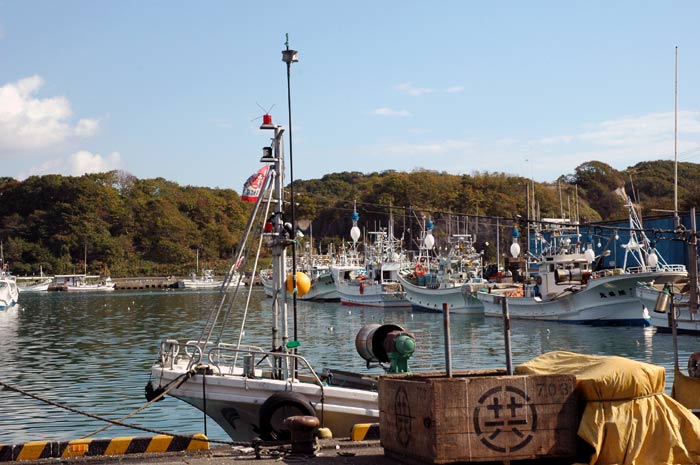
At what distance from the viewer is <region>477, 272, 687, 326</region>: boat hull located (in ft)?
150

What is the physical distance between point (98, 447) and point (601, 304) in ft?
131

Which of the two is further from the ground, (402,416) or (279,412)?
(402,416)

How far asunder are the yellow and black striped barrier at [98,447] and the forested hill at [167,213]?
12148 cm

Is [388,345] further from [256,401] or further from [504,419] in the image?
[504,419]

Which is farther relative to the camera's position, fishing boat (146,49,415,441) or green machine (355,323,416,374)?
green machine (355,323,416,374)

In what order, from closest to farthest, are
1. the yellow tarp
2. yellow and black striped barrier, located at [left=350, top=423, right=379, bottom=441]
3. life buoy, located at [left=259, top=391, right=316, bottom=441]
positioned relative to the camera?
the yellow tarp
yellow and black striped barrier, located at [left=350, top=423, right=379, bottom=441]
life buoy, located at [left=259, top=391, right=316, bottom=441]

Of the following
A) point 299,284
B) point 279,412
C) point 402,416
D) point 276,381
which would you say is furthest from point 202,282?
point 402,416

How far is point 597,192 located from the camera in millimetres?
142000

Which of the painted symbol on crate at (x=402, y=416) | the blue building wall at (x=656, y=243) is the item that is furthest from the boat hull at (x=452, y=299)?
the painted symbol on crate at (x=402, y=416)

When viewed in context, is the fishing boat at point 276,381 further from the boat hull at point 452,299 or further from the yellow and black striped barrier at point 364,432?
the boat hull at point 452,299

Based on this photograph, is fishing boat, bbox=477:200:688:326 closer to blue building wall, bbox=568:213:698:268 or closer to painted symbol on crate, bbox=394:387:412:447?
blue building wall, bbox=568:213:698:268

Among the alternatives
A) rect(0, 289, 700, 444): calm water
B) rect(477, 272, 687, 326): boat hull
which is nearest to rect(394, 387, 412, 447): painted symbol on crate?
rect(0, 289, 700, 444): calm water

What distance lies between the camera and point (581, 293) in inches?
1913

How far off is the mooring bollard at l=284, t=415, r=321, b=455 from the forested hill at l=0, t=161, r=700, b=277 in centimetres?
12183
